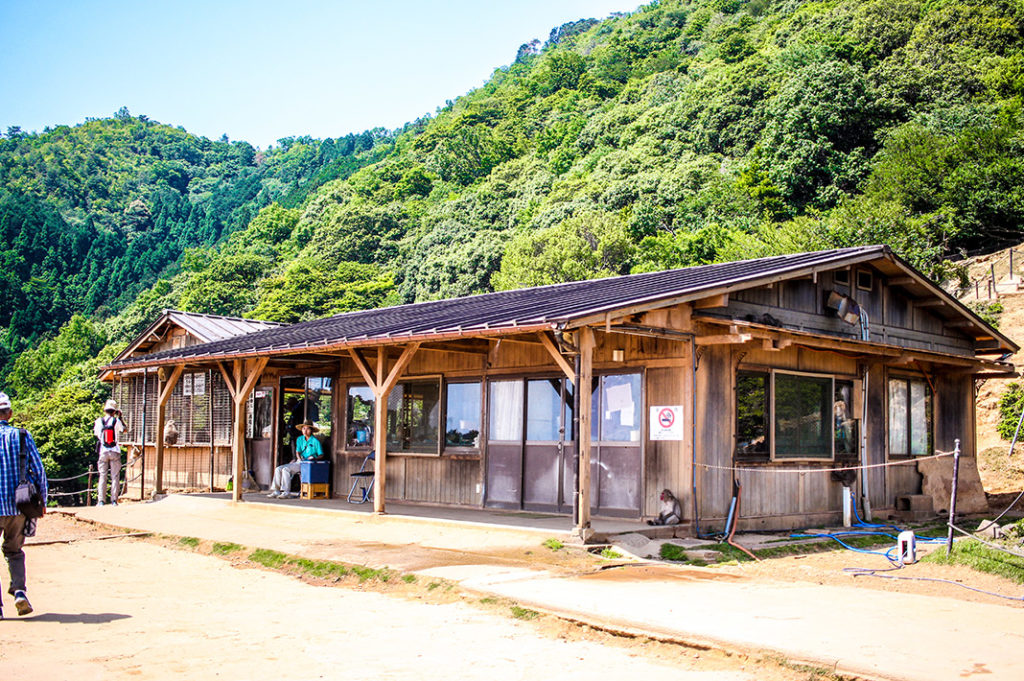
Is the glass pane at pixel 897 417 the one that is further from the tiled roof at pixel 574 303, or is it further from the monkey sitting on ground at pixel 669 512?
the monkey sitting on ground at pixel 669 512

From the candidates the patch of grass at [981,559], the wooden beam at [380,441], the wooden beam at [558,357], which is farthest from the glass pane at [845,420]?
the wooden beam at [380,441]

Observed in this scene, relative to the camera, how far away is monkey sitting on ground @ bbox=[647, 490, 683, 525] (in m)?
10.8

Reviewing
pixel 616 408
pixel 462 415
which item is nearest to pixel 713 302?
pixel 616 408

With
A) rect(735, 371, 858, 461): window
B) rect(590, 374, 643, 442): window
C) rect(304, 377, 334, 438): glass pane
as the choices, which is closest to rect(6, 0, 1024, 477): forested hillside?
rect(304, 377, 334, 438): glass pane

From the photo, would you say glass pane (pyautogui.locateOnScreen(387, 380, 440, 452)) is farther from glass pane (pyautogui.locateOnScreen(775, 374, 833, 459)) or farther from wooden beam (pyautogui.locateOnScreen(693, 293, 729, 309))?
glass pane (pyautogui.locateOnScreen(775, 374, 833, 459))

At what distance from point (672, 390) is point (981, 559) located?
3967mm

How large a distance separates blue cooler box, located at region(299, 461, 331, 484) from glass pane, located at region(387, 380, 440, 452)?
186 centimetres

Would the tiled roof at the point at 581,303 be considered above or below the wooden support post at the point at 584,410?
above

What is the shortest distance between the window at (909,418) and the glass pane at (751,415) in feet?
11.7

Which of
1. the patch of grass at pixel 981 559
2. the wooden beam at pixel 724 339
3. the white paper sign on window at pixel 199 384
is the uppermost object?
the wooden beam at pixel 724 339

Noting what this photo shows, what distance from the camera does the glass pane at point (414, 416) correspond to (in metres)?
14.5

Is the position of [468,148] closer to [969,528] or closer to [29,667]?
[969,528]

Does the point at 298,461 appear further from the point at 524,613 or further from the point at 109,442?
the point at 524,613

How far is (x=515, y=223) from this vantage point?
56188 mm
